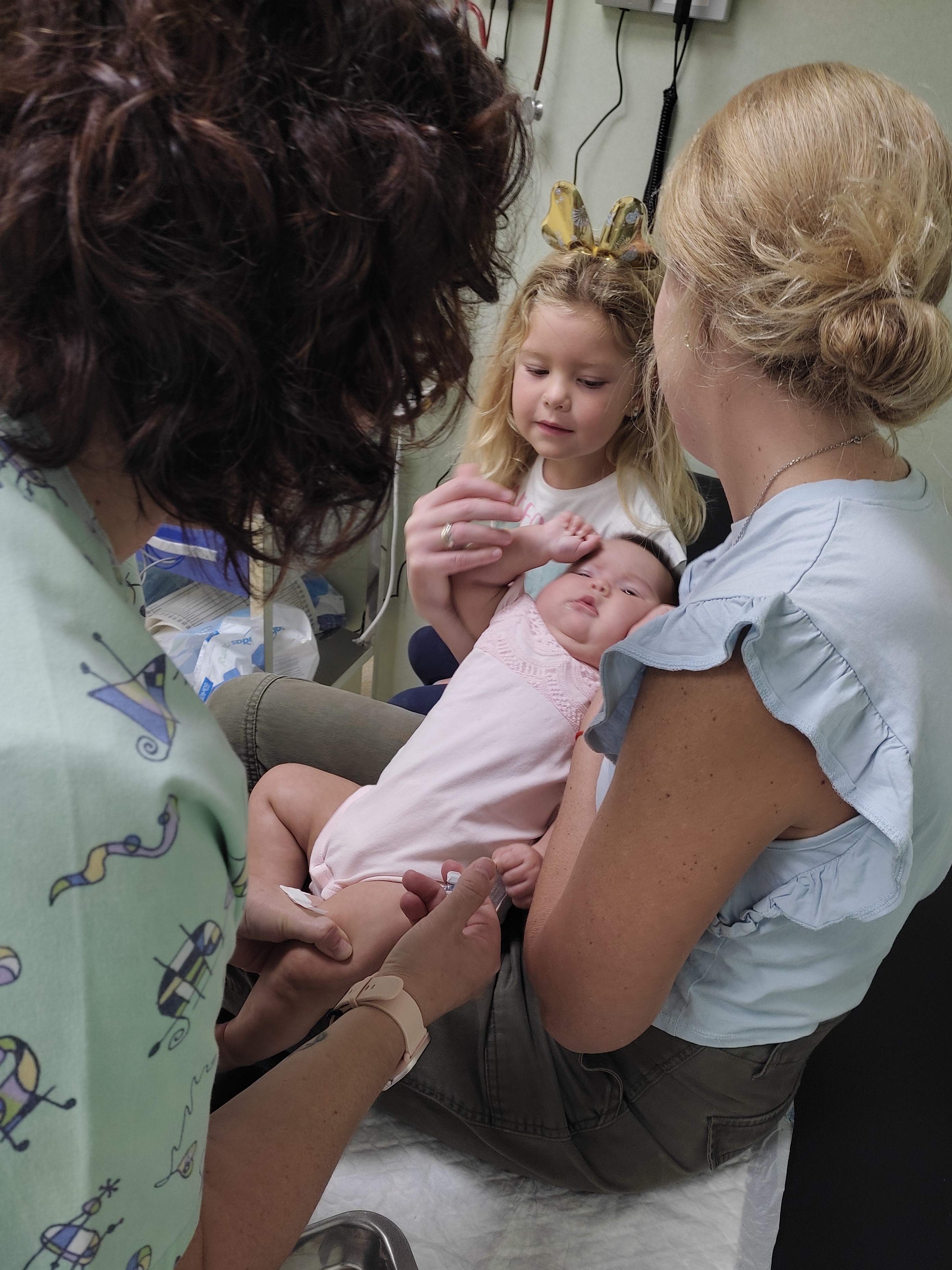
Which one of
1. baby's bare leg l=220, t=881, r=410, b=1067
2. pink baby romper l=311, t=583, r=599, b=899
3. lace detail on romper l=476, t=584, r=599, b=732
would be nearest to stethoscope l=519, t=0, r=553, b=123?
lace detail on romper l=476, t=584, r=599, b=732

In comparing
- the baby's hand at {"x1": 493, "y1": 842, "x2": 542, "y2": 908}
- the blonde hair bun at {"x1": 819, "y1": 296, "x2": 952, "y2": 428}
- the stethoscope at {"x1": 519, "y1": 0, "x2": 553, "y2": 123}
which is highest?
the stethoscope at {"x1": 519, "y1": 0, "x2": 553, "y2": 123}

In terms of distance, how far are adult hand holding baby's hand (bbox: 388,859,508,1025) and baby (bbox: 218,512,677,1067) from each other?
13cm

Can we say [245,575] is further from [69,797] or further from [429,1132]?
[429,1132]

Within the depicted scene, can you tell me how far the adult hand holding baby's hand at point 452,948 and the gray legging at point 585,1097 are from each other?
64 mm

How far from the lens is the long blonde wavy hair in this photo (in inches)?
60.5

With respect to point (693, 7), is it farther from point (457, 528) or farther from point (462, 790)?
point (462, 790)

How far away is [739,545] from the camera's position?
841 mm

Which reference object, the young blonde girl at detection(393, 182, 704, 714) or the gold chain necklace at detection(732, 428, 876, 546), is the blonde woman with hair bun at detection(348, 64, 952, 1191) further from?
the young blonde girl at detection(393, 182, 704, 714)

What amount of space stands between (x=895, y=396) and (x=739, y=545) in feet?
0.56

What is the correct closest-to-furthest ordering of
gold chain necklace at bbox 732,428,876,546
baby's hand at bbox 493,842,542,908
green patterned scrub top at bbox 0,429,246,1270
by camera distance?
green patterned scrub top at bbox 0,429,246,1270 → gold chain necklace at bbox 732,428,876,546 → baby's hand at bbox 493,842,542,908

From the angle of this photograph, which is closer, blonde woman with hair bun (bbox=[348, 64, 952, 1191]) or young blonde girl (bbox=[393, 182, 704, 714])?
blonde woman with hair bun (bbox=[348, 64, 952, 1191])

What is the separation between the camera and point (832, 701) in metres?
0.68

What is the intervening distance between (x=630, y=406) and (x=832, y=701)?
1010 mm

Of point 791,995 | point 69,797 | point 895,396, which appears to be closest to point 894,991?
point 791,995
